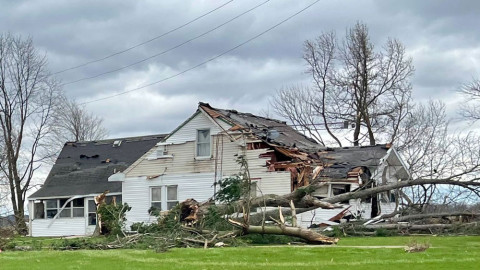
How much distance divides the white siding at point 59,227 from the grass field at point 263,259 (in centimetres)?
1916

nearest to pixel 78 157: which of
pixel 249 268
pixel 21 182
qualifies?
pixel 21 182

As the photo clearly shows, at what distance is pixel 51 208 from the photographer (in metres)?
37.9

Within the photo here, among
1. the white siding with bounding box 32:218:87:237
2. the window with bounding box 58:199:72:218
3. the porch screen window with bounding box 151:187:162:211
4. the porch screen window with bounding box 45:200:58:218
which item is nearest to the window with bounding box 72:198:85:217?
the window with bounding box 58:199:72:218

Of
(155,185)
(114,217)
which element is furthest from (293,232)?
(155,185)

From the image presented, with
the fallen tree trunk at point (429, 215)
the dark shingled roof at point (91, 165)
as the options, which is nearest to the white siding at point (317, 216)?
the fallen tree trunk at point (429, 215)

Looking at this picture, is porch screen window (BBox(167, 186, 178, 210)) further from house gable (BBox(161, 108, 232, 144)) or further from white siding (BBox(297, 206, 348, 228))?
white siding (BBox(297, 206, 348, 228))

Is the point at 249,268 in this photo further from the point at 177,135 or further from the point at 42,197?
the point at 42,197

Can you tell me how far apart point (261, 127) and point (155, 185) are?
20.3 ft

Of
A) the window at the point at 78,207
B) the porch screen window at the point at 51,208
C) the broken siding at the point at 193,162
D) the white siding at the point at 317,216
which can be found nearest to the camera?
the white siding at the point at 317,216

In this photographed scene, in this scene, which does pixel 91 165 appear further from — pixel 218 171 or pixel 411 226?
pixel 411 226

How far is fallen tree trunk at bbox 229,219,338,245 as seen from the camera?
18656 millimetres

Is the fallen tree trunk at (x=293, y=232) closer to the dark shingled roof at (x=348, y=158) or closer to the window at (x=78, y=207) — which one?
the dark shingled roof at (x=348, y=158)

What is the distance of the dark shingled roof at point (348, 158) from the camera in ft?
95.1

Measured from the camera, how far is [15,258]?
1620 centimetres
